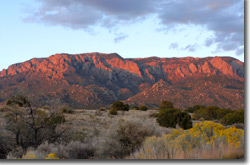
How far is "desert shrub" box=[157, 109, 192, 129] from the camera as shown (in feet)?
86.8

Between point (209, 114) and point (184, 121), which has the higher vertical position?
point (184, 121)

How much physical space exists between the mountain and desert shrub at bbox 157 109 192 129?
1540cm

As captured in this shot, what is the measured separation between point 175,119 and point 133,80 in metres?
58.7

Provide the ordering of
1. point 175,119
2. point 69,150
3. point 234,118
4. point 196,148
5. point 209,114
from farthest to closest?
point 209,114 → point 234,118 → point 175,119 → point 69,150 → point 196,148

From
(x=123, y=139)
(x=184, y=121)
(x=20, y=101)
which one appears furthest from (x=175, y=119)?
(x=20, y=101)

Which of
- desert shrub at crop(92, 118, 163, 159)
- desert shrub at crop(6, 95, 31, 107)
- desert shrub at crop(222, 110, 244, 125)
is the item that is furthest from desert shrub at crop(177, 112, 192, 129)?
desert shrub at crop(6, 95, 31, 107)

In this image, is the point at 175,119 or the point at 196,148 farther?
the point at 175,119

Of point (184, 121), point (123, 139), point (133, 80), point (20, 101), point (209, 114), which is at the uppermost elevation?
point (133, 80)

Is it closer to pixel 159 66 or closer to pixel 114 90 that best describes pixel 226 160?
pixel 114 90

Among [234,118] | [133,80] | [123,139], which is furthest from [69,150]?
[133,80]

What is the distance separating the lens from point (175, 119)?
27844 mm

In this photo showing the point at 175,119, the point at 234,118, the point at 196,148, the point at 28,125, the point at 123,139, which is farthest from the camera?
the point at 234,118

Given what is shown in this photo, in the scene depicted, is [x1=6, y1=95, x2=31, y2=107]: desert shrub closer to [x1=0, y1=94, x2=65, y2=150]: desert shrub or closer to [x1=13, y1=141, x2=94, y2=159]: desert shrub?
[x1=0, y1=94, x2=65, y2=150]: desert shrub

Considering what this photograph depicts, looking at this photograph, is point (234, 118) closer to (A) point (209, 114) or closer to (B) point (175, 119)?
(B) point (175, 119)
